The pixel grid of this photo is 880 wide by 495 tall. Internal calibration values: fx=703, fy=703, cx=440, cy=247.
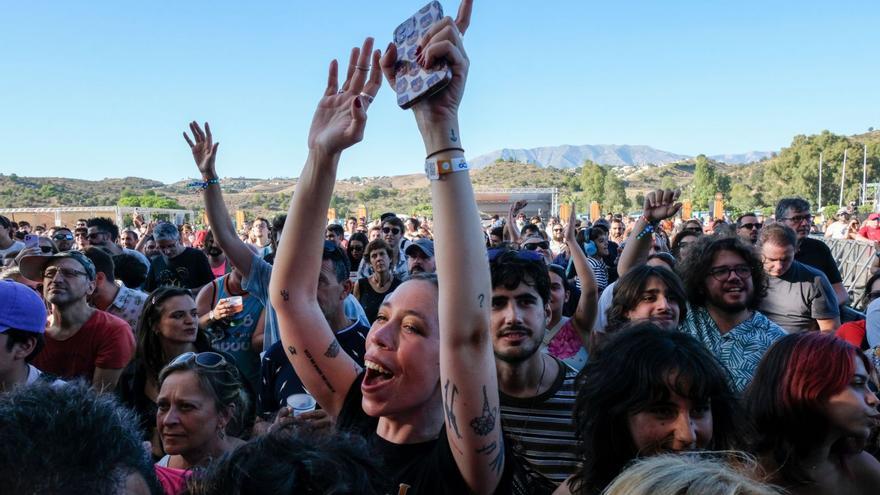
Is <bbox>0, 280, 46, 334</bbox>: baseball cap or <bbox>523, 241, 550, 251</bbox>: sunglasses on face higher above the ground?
<bbox>0, 280, 46, 334</bbox>: baseball cap

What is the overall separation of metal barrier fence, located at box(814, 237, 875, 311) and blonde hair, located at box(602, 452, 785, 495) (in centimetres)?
1079

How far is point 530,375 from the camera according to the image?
8.84 ft

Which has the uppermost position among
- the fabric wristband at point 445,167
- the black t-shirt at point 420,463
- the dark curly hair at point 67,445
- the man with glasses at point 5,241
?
the fabric wristband at point 445,167

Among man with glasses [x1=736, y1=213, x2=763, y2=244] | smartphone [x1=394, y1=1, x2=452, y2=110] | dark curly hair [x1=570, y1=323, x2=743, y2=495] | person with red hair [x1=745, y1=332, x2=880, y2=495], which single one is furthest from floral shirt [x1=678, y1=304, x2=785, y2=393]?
man with glasses [x1=736, y1=213, x2=763, y2=244]

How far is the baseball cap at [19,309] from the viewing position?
9.96 feet

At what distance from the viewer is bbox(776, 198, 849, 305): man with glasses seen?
6186 mm

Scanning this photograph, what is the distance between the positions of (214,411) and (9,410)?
1728 millimetres

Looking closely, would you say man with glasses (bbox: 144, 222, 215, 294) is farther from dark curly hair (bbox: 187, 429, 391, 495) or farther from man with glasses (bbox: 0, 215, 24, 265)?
dark curly hair (bbox: 187, 429, 391, 495)

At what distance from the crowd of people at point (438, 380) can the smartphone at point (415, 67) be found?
0.03m

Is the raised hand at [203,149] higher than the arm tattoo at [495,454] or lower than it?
higher

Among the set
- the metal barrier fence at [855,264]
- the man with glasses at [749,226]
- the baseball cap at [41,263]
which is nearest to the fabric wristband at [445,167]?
the baseball cap at [41,263]

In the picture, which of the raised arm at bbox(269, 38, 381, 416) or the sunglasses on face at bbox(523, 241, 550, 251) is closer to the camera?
the raised arm at bbox(269, 38, 381, 416)

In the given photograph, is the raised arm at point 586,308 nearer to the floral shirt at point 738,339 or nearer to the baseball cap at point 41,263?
the floral shirt at point 738,339

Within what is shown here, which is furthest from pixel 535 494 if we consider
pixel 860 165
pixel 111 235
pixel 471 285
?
pixel 860 165
